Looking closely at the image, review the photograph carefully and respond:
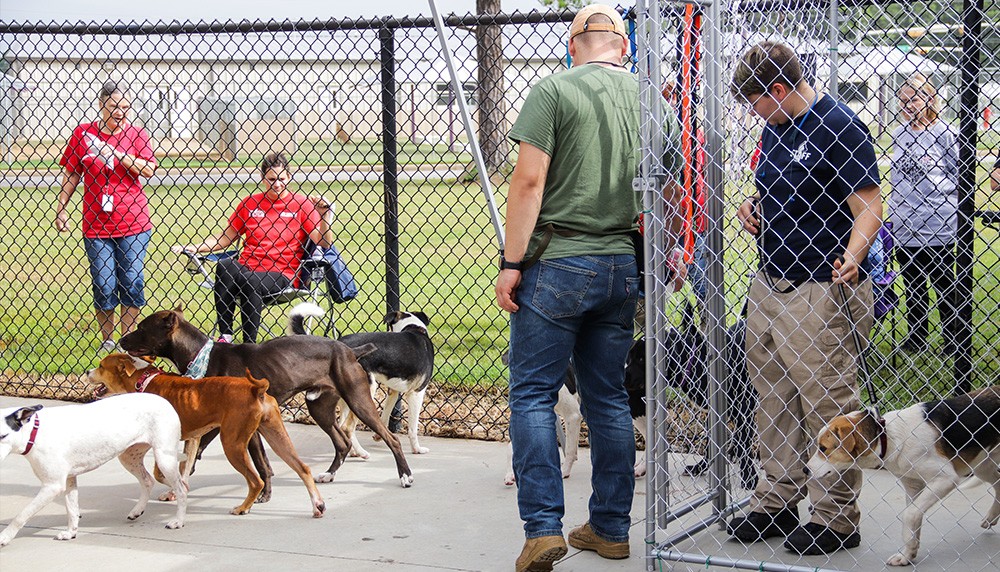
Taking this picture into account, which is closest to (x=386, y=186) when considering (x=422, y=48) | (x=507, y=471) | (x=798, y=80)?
(x=422, y=48)

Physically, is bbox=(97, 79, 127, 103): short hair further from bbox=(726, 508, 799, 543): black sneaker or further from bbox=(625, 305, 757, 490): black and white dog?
bbox=(726, 508, 799, 543): black sneaker

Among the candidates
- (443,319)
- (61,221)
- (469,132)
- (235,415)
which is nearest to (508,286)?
(469,132)

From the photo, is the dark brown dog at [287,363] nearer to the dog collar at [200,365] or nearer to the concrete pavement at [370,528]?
the dog collar at [200,365]

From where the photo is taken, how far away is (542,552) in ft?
11.8

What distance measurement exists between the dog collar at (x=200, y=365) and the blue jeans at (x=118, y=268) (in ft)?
7.11

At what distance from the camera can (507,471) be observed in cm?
489

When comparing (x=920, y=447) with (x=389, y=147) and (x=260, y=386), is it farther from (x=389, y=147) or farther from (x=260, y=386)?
(x=389, y=147)

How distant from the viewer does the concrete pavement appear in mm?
3904

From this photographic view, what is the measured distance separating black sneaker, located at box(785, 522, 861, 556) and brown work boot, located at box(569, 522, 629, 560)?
0.59 m

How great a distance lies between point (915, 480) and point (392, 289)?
9.97ft

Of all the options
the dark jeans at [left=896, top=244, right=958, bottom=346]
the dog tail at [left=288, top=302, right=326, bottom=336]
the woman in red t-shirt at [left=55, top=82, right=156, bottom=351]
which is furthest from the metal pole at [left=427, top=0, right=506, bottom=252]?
the woman in red t-shirt at [left=55, top=82, right=156, bottom=351]

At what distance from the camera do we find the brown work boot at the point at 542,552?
361 centimetres

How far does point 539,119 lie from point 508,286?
0.56m

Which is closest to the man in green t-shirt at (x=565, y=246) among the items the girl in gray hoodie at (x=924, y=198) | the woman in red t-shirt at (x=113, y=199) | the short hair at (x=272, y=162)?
the girl in gray hoodie at (x=924, y=198)
